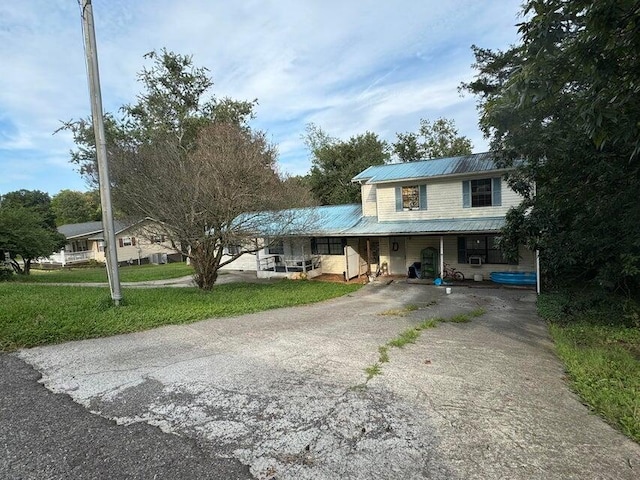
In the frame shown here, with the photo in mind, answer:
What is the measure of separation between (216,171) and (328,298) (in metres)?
5.72

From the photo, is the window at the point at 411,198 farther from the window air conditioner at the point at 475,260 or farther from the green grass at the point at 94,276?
the green grass at the point at 94,276

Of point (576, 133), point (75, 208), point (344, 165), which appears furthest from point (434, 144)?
point (75, 208)

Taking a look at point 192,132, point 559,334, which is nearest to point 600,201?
point 559,334

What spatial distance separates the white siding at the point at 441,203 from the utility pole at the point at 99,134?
39.2 ft

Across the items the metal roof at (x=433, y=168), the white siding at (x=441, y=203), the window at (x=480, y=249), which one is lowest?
the window at (x=480, y=249)

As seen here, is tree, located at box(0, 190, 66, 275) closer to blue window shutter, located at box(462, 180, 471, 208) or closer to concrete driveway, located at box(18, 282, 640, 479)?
concrete driveway, located at box(18, 282, 640, 479)

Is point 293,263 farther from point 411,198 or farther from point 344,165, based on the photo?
point 344,165

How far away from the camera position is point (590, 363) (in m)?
5.50

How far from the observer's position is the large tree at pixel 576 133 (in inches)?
163

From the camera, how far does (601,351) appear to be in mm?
6336

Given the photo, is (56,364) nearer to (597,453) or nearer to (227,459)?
(227,459)

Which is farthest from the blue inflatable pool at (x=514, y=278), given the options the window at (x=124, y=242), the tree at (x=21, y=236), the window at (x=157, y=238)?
the window at (x=124, y=242)

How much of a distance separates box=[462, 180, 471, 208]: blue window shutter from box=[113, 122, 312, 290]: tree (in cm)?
738

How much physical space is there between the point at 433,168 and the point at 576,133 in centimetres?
862
